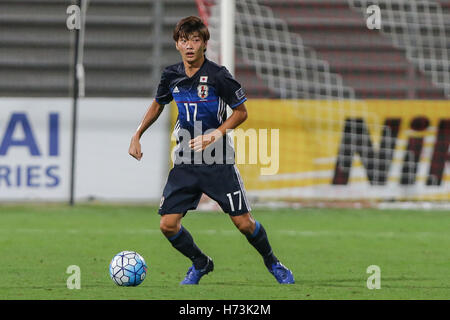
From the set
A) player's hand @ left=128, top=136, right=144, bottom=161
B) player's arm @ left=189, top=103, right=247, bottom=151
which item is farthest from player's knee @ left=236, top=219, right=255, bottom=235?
player's hand @ left=128, top=136, right=144, bottom=161

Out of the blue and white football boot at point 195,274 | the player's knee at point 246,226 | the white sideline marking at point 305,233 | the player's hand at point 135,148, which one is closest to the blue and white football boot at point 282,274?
the player's knee at point 246,226

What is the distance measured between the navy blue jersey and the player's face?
5.0 inches

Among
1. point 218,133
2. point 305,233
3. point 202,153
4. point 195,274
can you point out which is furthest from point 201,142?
point 305,233

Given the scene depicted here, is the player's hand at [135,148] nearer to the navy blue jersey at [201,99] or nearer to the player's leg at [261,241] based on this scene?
the navy blue jersey at [201,99]

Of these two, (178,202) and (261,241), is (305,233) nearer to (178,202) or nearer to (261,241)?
(261,241)

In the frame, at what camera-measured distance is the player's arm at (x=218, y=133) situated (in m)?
6.09

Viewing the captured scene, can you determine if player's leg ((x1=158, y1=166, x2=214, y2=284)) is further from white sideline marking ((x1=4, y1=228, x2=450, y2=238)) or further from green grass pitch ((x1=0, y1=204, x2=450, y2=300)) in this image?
white sideline marking ((x1=4, y1=228, x2=450, y2=238))

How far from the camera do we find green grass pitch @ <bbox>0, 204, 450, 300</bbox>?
20.0 feet

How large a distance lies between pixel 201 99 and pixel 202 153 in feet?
1.07

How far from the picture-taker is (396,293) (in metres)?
6.01

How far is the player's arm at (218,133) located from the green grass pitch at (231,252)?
0.83 metres

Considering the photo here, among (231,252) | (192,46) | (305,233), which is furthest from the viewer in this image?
(305,233)

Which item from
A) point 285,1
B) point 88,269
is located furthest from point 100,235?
point 285,1

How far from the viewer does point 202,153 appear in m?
6.43
